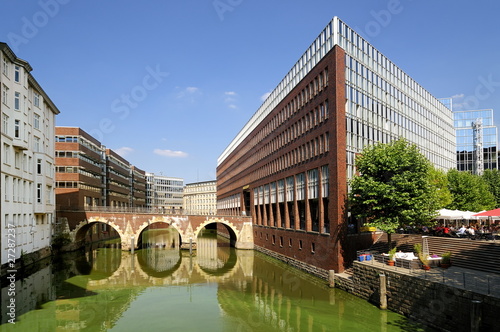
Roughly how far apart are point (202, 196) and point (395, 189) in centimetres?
15263

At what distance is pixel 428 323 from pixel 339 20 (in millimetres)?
30219

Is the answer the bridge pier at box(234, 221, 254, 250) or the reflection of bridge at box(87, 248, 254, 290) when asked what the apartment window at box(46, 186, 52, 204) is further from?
the bridge pier at box(234, 221, 254, 250)

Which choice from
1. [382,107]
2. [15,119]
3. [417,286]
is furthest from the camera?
[382,107]

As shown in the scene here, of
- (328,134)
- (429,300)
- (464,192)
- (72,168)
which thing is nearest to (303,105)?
Answer: (328,134)

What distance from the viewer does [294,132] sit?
51406 millimetres

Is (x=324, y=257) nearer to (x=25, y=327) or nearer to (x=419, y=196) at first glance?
(x=419, y=196)

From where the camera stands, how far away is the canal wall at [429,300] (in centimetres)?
1906

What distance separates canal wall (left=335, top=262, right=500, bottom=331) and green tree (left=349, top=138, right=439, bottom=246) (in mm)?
5214

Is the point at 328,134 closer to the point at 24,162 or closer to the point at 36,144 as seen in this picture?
the point at 24,162

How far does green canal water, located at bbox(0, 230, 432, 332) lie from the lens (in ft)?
82.5

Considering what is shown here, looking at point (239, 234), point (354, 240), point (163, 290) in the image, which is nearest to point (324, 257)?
point (354, 240)

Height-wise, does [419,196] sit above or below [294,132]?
below

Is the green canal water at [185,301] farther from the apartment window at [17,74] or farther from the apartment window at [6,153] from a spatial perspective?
the apartment window at [17,74]

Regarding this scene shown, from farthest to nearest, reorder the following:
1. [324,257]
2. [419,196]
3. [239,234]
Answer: [239,234]
[324,257]
[419,196]
